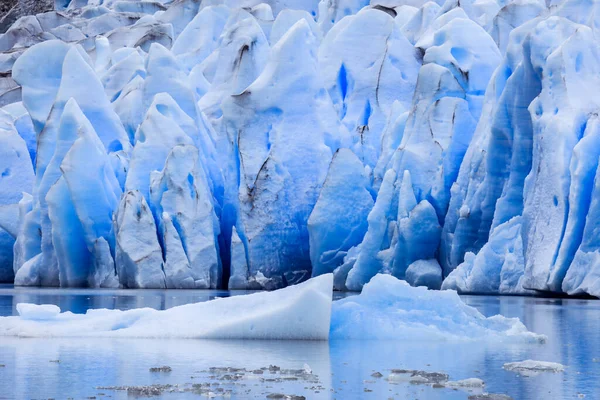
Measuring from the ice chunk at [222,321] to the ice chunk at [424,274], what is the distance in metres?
8.69

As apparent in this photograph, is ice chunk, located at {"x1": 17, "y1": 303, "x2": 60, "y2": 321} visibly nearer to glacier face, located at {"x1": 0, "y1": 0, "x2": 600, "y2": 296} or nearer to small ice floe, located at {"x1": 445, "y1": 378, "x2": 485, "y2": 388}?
small ice floe, located at {"x1": 445, "y1": 378, "x2": 485, "y2": 388}

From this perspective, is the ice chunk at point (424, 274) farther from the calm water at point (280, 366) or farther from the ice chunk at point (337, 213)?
the calm water at point (280, 366)

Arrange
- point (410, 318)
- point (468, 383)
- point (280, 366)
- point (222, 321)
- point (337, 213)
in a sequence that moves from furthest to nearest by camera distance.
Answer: point (337, 213)
point (410, 318)
point (222, 321)
point (280, 366)
point (468, 383)

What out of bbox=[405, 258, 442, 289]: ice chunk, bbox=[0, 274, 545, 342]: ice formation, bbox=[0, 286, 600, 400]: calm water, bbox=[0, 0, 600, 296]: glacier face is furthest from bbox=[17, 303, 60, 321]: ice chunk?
bbox=[405, 258, 442, 289]: ice chunk

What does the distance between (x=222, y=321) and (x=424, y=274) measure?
29.7ft

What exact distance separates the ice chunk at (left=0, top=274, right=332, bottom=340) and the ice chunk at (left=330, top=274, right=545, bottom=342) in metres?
0.39

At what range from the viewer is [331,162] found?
685 inches

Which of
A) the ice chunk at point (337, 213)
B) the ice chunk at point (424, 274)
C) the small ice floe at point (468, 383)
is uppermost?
the ice chunk at point (337, 213)

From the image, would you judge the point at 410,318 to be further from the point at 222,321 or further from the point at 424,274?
the point at 424,274

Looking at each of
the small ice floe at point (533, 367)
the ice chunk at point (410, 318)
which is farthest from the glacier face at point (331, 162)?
the small ice floe at point (533, 367)

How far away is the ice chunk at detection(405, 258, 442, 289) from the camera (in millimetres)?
16016

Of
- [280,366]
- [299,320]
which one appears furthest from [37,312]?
[280,366]

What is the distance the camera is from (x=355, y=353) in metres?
6.57

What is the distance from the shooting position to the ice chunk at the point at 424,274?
16016 mm
